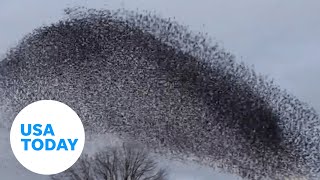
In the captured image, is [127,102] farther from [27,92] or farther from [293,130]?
[293,130]

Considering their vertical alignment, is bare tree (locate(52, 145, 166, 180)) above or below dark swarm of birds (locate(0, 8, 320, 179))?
below

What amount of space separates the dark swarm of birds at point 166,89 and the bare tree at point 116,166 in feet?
3.74

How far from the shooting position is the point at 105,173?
11.7 meters

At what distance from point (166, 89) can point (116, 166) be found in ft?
9.19

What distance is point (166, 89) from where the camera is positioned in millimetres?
13797

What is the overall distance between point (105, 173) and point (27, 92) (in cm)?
259

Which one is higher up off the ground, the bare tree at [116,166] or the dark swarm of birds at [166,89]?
the dark swarm of birds at [166,89]

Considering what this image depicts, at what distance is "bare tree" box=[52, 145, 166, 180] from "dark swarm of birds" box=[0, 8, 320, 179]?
1140 millimetres

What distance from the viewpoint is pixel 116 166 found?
11.5m

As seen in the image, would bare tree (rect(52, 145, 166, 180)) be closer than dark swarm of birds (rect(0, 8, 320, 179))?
Yes

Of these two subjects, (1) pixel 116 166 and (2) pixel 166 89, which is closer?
(1) pixel 116 166

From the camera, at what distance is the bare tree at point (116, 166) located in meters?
11.2

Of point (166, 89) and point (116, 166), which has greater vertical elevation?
point (166, 89)

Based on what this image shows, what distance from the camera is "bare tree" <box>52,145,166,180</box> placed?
11.2 metres
